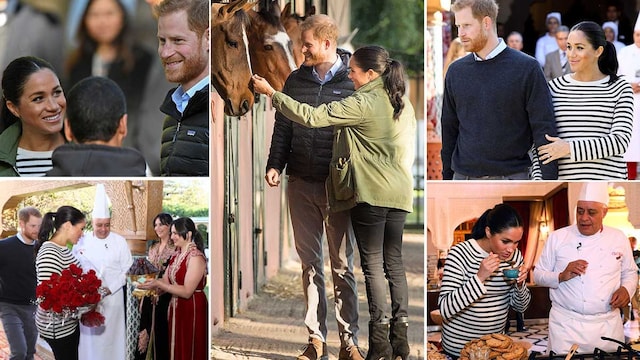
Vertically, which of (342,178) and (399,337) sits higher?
(342,178)

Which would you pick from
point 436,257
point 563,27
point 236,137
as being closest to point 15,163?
point 236,137

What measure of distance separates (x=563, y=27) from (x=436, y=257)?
1.31 meters

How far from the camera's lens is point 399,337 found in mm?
5035

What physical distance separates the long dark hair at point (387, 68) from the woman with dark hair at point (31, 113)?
1513mm

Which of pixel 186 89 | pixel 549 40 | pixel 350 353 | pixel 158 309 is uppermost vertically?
pixel 549 40

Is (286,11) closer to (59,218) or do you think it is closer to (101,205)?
(101,205)

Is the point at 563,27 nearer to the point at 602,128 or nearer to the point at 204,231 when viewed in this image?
the point at 602,128

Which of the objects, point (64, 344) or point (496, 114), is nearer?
point (496, 114)

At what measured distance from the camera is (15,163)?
5.05 metres

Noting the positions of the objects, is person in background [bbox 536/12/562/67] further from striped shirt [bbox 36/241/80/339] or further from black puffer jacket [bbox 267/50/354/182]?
striped shirt [bbox 36/241/80/339]

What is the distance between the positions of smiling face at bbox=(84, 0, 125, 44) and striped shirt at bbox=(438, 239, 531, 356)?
2025mm

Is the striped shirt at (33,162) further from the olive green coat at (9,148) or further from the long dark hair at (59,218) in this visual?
the long dark hair at (59,218)

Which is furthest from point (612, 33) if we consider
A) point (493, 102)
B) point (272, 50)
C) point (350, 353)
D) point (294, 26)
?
point (350, 353)

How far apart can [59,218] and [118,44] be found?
3.04ft
